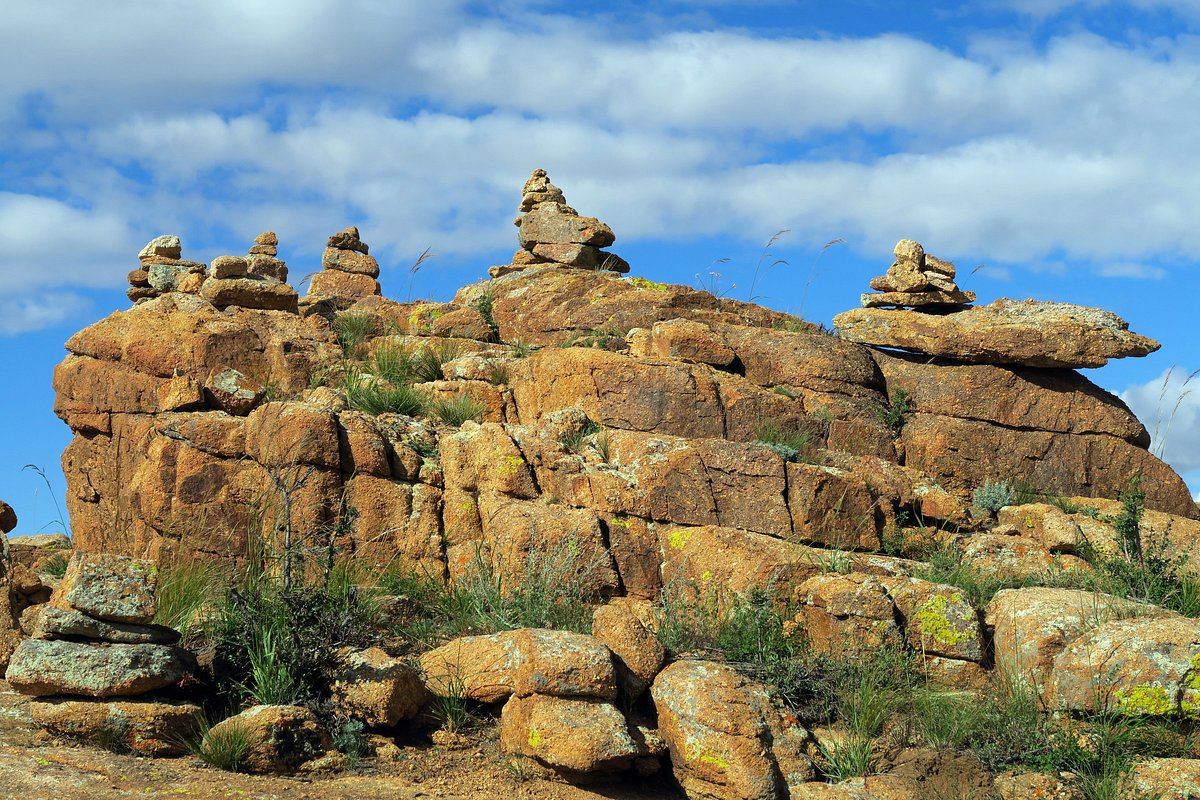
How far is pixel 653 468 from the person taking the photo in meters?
11.5

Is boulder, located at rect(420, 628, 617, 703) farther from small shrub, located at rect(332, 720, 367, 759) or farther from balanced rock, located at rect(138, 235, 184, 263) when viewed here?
balanced rock, located at rect(138, 235, 184, 263)

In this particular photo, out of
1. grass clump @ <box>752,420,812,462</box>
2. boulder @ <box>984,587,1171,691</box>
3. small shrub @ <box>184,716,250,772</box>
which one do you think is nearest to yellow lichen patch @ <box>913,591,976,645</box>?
boulder @ <box>984,587,1171,691</box>

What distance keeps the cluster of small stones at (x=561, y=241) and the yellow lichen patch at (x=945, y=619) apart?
391 inches

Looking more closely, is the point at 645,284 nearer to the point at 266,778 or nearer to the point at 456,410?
the point at 456,410

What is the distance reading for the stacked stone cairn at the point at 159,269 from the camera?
18.1 m

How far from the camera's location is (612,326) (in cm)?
1565

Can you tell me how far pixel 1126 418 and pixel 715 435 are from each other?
18.2ft

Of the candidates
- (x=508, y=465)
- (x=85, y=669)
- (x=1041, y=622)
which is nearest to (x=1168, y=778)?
(x=1041, y=622)

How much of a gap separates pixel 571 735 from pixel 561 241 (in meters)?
12.0

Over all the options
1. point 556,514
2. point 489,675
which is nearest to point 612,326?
point 556,514

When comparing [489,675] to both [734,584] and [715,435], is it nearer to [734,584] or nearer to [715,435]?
[734,584]

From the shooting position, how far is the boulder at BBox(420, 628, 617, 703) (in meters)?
8.32

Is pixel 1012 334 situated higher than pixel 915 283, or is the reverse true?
pixel 915 283

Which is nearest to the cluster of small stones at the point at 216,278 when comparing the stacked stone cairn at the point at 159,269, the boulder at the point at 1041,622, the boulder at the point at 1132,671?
the stacked stone cairn at the point at 159,269
